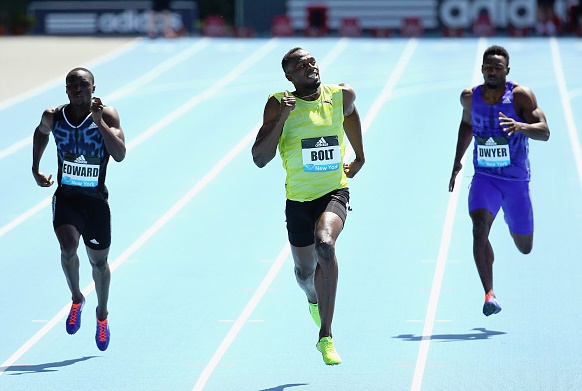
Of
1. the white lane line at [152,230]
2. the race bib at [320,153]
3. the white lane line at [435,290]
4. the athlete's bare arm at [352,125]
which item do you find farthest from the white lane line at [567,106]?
the race bib at [320,153]

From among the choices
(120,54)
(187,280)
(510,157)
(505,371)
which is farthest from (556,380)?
(120,54)

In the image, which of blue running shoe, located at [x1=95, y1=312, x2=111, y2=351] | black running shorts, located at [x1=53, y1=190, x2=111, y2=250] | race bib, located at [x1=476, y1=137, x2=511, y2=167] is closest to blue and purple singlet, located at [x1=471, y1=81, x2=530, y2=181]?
race bib, located at [x1=476, y1=137, x2=511, y2=167]

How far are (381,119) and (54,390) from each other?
10.4 m

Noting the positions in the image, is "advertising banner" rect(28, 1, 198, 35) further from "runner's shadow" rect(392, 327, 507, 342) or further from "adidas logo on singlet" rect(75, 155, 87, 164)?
"adidas logo on singlet" rect(75, 155, 87, 164)

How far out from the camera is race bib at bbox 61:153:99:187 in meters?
7.31

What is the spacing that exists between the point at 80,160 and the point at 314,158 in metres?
1.49

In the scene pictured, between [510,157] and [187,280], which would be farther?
[187,280]

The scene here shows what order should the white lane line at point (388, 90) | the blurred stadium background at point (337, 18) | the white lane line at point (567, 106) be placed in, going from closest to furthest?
1. the white lane line at point (567, 106)
2. the white lane line at point (388, 90)
3. the blurred stadium background at point (337, 18)

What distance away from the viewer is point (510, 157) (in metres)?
7.99

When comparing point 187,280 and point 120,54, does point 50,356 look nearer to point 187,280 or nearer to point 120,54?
point 187,280

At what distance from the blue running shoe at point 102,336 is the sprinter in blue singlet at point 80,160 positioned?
1.13 ft

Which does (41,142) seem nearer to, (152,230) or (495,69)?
(495,69)

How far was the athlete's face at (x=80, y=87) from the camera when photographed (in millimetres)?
7125

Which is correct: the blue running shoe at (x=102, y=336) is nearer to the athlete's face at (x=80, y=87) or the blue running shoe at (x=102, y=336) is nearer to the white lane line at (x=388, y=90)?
the athlete's face at (x=80, y=87)
